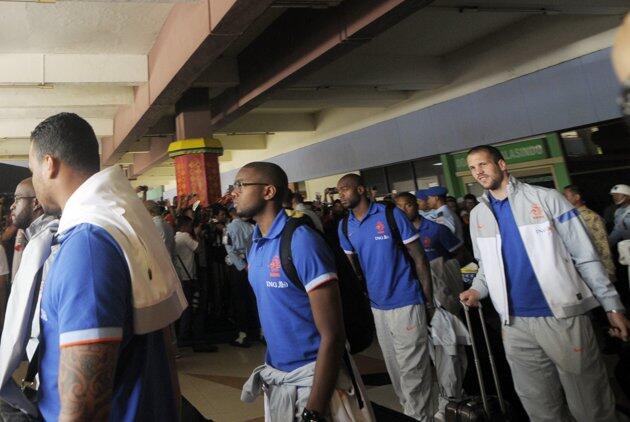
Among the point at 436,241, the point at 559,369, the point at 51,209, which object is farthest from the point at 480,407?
the point at 51,209

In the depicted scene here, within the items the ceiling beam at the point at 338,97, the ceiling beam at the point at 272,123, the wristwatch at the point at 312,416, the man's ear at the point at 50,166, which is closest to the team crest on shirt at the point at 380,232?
the wristwatch at the point at 312,416

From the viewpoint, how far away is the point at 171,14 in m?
6.04

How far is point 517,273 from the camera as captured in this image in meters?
2.26

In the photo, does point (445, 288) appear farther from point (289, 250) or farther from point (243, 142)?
point (243, 142)

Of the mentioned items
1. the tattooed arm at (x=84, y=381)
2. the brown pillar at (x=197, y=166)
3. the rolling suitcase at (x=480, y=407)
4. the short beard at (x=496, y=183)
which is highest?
the brown pillar at (x=197, y=166)

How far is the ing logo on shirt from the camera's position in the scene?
1652 mm

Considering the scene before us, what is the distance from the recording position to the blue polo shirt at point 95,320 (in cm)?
92

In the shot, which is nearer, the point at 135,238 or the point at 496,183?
the point at 135,238

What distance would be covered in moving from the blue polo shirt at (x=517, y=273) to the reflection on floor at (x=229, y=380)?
4.67ft

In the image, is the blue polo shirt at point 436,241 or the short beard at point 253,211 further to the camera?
the blue polo shirt at point 436,241

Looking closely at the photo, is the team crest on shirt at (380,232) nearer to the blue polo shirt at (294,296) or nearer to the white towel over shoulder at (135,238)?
the blue polo shirt at (294,296)

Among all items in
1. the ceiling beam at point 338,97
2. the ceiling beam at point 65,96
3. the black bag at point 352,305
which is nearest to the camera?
the black bag at point 352,305

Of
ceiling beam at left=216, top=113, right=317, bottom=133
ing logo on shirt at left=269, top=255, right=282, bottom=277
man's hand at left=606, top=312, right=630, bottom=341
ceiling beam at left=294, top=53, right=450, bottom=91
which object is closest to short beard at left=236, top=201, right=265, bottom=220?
ing logo on shirt at left=269, top=255, right=282, bottom=277

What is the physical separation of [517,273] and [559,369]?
0.51 metres
